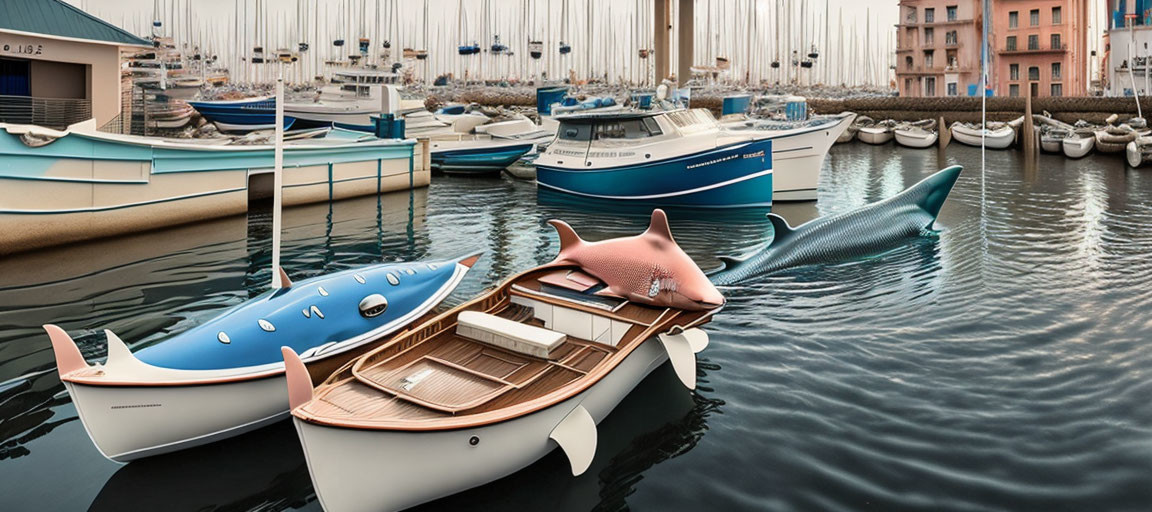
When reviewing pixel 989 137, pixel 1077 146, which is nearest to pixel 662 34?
pixel 989 137

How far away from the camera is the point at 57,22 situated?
23938mm

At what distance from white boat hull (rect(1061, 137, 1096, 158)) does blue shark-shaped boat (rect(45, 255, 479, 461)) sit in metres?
43.9

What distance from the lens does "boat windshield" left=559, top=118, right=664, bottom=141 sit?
26453 mm

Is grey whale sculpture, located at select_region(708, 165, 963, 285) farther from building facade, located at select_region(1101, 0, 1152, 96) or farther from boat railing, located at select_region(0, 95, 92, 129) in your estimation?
building facade, located at select_region(1101, 0, 1152, 96)

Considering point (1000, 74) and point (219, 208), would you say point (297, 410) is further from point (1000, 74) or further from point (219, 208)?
point (1000, 74)

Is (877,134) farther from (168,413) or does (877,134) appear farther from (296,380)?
(296,380)

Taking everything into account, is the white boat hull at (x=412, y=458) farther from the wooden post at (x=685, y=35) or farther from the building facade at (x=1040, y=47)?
the building facade at (x=1040, y=47)

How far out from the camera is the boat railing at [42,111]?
20.9 m

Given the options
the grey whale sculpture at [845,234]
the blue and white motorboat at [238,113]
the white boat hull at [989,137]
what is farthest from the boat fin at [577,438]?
the white boat hull at [989,137]

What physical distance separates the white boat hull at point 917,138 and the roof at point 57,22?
46.4 m

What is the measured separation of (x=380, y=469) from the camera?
5.66 metres

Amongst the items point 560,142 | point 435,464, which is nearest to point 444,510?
point 435,464

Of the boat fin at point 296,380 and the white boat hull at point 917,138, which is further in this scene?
the white boat hull at point 917,138

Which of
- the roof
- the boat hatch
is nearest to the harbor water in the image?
the boat hatch
